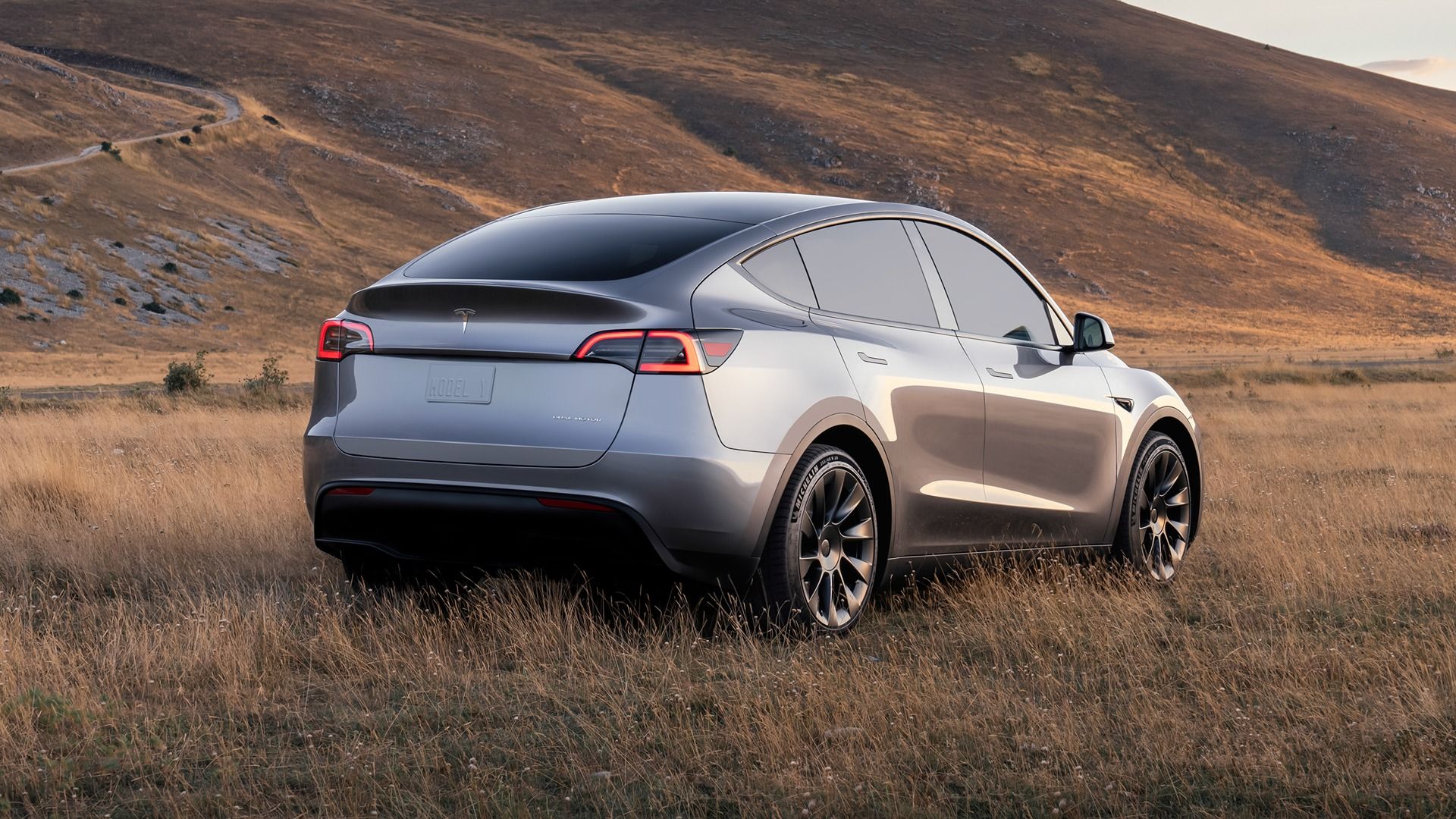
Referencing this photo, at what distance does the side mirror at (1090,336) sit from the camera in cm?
659

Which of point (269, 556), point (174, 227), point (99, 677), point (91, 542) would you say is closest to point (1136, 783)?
point (99, 677)

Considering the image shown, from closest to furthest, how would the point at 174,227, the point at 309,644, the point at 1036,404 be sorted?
the point at 309,644, the point at 1036,404, the point at 174,227

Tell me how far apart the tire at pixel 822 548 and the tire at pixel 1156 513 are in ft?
5.99

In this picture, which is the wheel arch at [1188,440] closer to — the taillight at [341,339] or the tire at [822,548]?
the tire at [822,548]

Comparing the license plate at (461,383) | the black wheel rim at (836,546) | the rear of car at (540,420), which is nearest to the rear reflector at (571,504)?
the rear of car at (540,420)

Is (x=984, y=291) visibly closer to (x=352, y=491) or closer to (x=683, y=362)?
(x=683, y=362)

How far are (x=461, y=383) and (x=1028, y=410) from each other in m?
2.57

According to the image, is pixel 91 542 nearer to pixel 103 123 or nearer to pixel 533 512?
pixel 533 512

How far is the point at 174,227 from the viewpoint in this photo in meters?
61.4

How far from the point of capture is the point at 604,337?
4.68 m

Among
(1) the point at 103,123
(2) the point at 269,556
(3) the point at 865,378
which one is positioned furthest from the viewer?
(1) the point at 103,123

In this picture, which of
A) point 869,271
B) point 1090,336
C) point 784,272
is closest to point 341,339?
point 784,272

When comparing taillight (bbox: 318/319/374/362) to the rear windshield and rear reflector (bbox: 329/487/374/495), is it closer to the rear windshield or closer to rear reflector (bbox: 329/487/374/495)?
the rear windshield

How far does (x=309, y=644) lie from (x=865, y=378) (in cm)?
216
